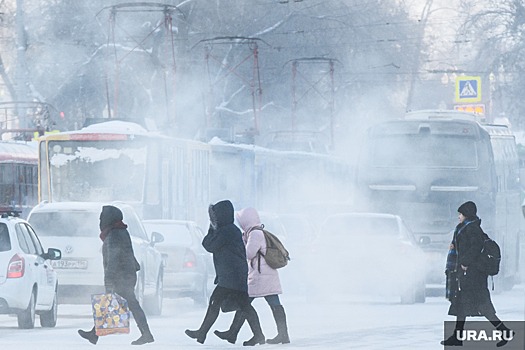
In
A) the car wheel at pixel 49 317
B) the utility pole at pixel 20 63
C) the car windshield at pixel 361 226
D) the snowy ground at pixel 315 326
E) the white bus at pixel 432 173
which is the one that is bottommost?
the snowy ground at pixel 315 326

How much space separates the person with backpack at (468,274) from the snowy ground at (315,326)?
0.48 meters

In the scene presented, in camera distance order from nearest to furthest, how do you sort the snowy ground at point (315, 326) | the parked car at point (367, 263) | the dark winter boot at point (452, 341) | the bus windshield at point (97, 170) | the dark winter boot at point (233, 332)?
the dark winter boot at point (452, 341)
the dark winter boot at point (233, 332)
the snowy ground at point (315, 326)
the parked car at point (367, 263)
the bus windshield at point (97, 170)

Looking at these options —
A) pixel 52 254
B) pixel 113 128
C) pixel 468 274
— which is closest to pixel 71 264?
pixel 52 254

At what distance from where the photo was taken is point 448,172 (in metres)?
30.4

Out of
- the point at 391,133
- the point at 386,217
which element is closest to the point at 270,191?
the point at 391,133

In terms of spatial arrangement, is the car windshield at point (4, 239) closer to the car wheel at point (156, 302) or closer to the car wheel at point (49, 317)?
the car wheel at point (49, 317)

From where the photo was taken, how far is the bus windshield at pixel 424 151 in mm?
30484

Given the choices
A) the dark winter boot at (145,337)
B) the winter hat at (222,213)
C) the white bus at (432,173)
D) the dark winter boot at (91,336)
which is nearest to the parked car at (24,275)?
the dark winter boot at (91,336)

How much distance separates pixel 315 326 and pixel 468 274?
375 cm

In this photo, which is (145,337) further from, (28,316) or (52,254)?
(52,254)

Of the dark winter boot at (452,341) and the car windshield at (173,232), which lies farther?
the car windshield at (173,232)

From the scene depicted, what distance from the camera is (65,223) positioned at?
2225cm

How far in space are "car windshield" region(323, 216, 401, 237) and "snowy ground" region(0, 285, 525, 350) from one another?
1102 millimetres

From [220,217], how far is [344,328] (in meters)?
4.12
